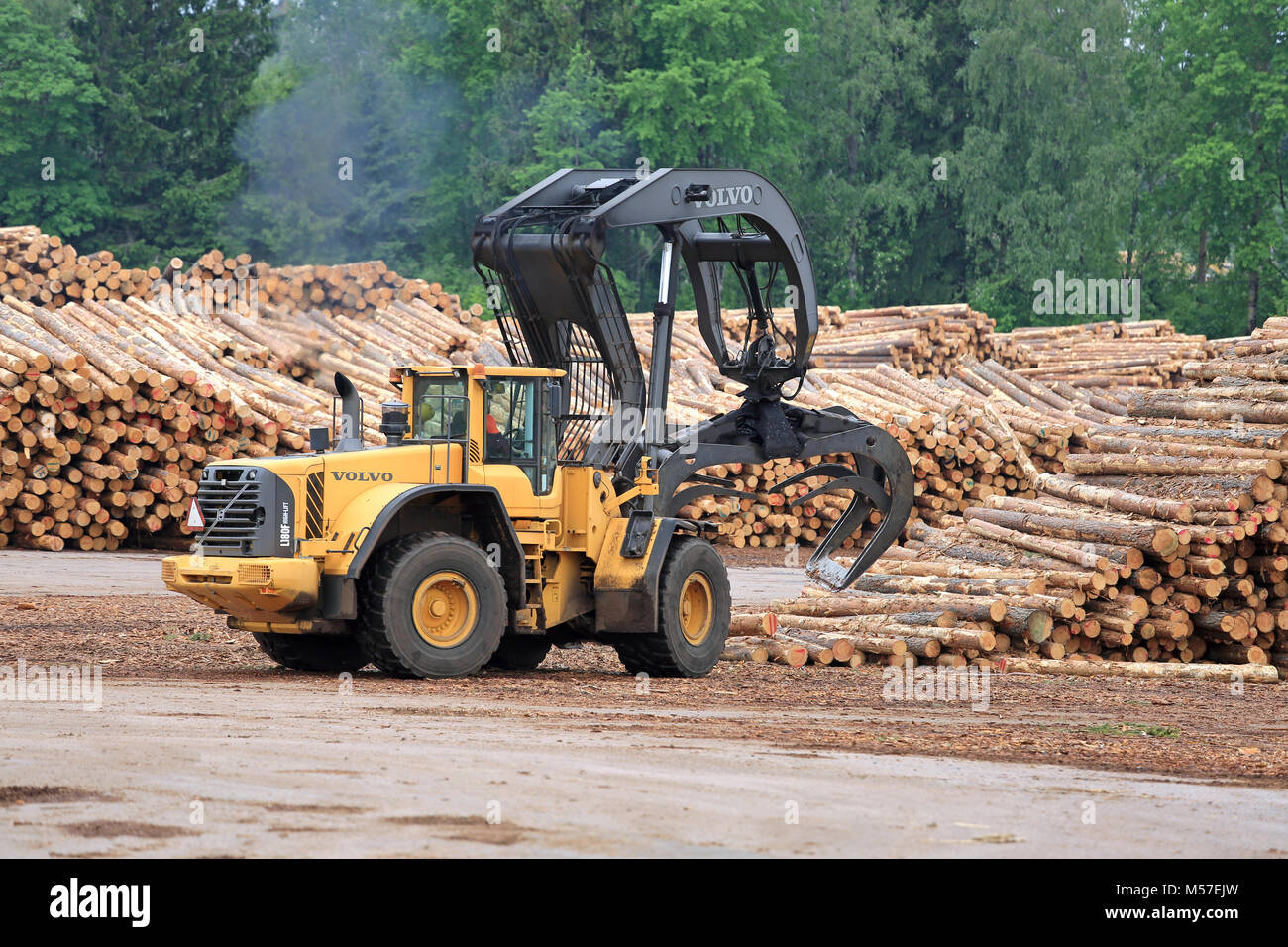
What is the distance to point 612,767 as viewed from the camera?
861 cm

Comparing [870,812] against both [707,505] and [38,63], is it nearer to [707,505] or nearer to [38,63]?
[707,505]

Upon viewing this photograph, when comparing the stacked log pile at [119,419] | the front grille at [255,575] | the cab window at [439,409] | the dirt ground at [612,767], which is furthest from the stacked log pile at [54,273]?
the front grille at [255,575]

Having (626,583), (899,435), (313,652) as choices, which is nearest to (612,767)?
(626,583)

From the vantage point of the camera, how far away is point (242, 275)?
3072 cm

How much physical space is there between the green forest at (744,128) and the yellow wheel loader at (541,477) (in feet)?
93.1

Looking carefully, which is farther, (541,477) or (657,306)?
(657,306)

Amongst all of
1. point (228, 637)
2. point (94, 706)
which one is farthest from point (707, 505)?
point (94, 706)

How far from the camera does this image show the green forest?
4616 cm

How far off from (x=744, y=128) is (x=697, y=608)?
134ft

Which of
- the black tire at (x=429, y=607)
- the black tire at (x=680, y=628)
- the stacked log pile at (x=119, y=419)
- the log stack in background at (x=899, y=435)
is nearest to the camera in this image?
the black tire at (x=429, y=607)

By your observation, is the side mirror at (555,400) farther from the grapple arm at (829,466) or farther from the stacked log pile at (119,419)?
the stacked log pile at (119,419)

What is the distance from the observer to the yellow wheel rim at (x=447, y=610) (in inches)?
491

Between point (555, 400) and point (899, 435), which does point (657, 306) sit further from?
point (899, 435)
